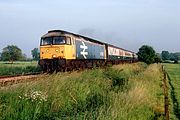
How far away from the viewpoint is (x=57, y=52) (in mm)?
27641

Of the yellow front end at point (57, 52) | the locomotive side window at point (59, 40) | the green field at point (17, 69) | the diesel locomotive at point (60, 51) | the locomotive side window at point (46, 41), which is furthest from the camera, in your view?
the green field at point (17, 69)

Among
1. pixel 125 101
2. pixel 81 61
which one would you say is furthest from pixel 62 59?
pixel 125 101

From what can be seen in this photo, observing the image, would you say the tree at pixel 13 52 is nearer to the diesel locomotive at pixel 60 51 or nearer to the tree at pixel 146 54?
the tree at pixel 146 54

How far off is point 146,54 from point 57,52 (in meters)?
71.8

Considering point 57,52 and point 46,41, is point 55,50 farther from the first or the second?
point 46,41

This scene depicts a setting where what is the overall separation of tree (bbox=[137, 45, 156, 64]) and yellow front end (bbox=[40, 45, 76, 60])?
218 ft

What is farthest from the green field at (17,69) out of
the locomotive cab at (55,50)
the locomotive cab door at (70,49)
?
the locomotive cab door at (70,49)

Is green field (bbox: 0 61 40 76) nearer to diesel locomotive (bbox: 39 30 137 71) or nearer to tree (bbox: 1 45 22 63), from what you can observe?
diesel locomotive (bbox: 39 30 137 71)

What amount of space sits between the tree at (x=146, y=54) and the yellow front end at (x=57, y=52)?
2617 inches

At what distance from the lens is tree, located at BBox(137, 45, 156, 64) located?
307ft

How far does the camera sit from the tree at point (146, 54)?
93688 millimetres

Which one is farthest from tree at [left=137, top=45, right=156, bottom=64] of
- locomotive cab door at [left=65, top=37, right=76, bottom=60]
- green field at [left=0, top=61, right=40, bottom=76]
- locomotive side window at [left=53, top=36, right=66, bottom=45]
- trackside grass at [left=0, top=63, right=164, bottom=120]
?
trackside grass at [left=0, top=63, right=164, bottom=120]

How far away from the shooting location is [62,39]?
2794 cm

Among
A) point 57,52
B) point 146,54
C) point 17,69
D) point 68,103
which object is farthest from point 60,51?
point 146,54
